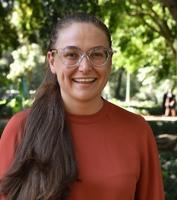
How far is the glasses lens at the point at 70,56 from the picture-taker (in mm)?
2205

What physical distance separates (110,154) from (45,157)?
0.93 ft

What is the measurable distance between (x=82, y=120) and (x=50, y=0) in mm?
13049

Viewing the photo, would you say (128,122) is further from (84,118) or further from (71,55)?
(71,55)

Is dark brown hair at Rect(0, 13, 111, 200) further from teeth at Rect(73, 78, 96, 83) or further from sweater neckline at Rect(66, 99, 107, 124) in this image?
teeth at Rect(73, 78, 96, 83)

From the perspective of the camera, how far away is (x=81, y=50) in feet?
7.21

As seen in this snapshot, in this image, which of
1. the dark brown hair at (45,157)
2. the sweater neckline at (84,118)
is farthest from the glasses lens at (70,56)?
the sweater neckline at (84,118)

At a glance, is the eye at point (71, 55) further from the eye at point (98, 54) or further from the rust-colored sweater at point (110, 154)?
the rust-colored sweater at point (110, 154)

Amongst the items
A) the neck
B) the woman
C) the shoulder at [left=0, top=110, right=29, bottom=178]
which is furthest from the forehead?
the shoulder at [left=0, top=110, right=29, bottom=178]

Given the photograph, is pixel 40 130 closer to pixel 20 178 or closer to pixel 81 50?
pixel 20 178

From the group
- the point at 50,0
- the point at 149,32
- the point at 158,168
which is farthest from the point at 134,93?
the point at 158,168

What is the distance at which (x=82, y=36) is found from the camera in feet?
7.25

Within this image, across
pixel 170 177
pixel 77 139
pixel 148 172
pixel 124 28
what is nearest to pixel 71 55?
pixel 77 139

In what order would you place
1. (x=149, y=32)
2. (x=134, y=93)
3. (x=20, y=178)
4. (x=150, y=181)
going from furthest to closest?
(x=134, y=93)
(x=149, y=32)
(x=150, y=181)
(x=20, y=178)

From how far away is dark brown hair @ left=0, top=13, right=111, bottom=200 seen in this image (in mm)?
2139
